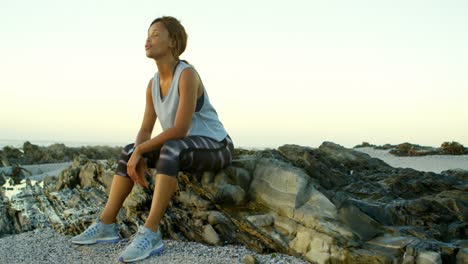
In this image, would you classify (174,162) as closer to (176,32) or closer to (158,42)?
(158,42)

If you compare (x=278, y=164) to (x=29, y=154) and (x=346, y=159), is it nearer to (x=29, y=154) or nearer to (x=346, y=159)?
(x=346, y=159)

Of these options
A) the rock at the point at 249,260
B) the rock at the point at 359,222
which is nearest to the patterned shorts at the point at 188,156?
the rock at the point at 249,260

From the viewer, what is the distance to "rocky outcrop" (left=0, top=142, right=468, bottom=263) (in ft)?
16.1

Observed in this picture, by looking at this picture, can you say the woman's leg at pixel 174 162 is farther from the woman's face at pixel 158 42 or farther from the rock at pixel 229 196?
the woman's face at pixel 158 42

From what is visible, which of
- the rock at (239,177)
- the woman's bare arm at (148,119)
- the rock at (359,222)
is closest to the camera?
the rock at (359,222)

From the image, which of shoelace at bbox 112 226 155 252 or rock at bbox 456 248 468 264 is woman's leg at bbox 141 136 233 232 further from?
rock at bbox 456 248 468 264

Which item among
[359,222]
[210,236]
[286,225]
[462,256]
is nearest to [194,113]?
[210,236]

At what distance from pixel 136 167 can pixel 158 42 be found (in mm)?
1474

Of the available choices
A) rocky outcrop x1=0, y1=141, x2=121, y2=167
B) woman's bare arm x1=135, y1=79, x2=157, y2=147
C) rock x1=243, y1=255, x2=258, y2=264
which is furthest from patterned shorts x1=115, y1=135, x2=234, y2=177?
rocky outcrop x1=0, y1=141, x2=121, y2=167

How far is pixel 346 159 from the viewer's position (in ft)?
31.7

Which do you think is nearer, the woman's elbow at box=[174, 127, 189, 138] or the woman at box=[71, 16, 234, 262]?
the woman at box=[71, 16, 234, 262]

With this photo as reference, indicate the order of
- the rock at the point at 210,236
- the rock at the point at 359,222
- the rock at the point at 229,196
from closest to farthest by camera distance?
the rock at the point at 359,222, the rock at the point at 210,236, the rock at the point at 229,196

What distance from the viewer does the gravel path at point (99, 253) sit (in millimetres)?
5262

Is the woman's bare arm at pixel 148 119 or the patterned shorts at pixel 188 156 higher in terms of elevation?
the woman's bare arm at pixel 148 119
